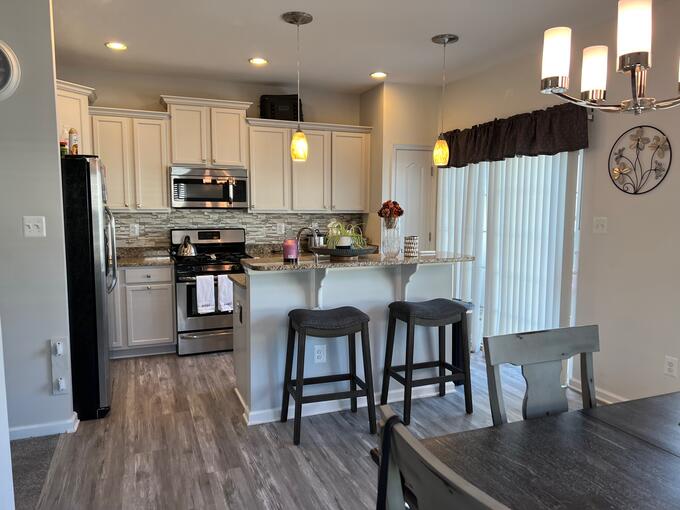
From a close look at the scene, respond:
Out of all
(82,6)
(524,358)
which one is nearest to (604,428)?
(524,358)

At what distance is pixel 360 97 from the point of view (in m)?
5.57

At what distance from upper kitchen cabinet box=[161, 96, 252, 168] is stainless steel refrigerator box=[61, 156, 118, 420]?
63.4 inches

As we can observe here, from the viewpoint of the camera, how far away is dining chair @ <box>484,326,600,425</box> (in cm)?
158

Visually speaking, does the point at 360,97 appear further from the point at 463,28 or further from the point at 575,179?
the point at 575,179

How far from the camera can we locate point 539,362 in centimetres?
164

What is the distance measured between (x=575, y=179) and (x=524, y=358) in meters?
2.36

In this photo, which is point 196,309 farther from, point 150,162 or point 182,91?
point 182,91

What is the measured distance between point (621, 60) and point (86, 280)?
2995mm

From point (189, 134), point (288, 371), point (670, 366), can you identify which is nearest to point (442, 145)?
point (288, 371)

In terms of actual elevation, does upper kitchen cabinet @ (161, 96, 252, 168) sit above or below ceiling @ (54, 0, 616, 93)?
below

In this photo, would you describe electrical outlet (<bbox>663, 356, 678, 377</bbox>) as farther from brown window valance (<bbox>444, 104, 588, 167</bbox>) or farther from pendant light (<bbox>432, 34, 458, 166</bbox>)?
pendant light (<bbox>432, 34, 458, 166</bbox>)

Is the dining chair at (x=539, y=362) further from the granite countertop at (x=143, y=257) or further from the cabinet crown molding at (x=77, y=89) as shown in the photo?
the cabinet crown molding at (x=77, y=89)

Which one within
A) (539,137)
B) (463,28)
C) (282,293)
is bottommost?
(282,293)

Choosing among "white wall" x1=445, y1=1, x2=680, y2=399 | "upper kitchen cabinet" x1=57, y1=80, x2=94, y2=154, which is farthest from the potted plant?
"upper kitchen cabinet" x1=57, y1=80, x2=94, y2=154
